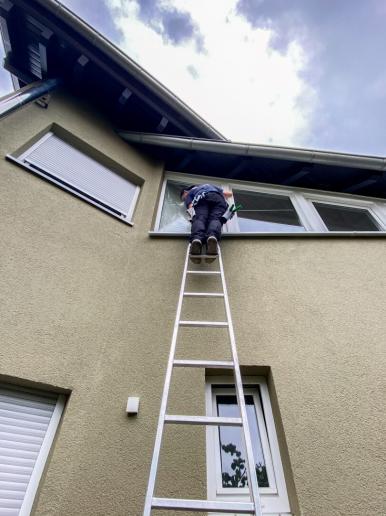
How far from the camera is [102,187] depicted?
12.7ft

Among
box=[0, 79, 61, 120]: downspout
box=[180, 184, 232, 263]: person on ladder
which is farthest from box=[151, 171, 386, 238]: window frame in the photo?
box=[0, 79, 61, 120]: downspout

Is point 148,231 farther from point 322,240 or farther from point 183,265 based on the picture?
point 322,240

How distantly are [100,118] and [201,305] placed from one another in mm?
3654

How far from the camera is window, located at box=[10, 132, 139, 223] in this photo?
3426 millimetres

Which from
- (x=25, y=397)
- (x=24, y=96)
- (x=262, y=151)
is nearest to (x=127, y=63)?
(x=24, y=96)

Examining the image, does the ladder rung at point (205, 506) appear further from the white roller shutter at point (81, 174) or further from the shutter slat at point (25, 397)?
the white roller shutter at point (81, 174)

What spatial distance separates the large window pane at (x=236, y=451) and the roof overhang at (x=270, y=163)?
3665mm

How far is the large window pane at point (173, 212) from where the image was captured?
3.95 meters

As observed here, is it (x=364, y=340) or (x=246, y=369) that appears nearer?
(x=246, y=369)

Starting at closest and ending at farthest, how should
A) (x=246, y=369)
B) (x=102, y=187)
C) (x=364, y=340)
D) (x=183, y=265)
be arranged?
1. (x=246, y=369)
2. (x=364, y=340)
3. (x=183, y=265)
4. (x=102, y=187)

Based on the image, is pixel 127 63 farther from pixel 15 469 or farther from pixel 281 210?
pixel 15 469

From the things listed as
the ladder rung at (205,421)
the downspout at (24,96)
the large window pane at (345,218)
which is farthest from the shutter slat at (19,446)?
the large window pane at (345,218)

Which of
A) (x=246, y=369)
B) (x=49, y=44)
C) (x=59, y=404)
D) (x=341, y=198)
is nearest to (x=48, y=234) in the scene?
(x=59, y=404)

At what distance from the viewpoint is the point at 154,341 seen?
8.02 feet
